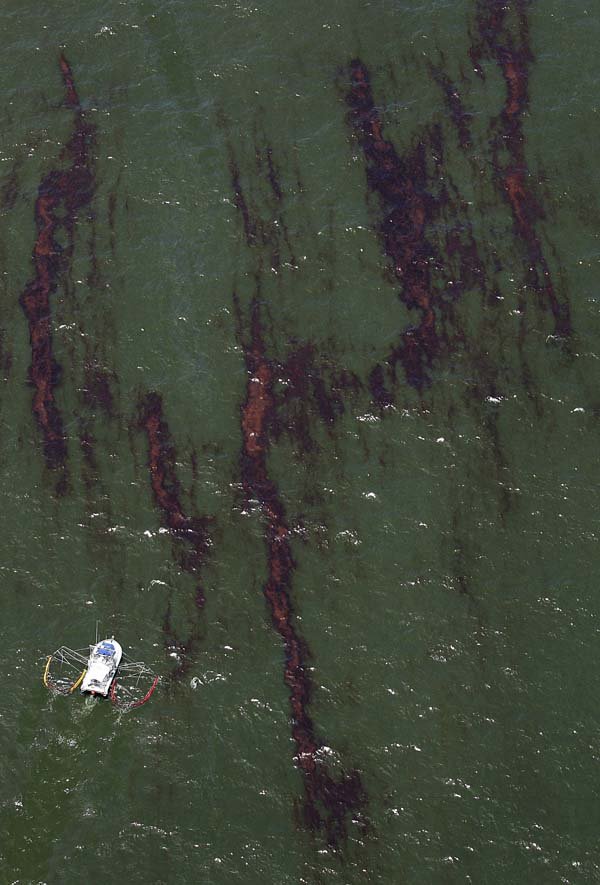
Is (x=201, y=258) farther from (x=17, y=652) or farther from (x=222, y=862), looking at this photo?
(x=222, y=862)

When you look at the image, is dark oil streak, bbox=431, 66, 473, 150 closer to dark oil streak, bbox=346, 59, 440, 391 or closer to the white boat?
dark oil streak, bbox=346, 59, 440, 391

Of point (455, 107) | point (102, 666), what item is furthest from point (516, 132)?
point (102, 666)

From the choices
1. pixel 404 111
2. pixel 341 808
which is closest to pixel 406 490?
pixel 341 808

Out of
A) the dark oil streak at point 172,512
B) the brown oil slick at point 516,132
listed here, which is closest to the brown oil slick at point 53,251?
the dark oil streak at point 172,512

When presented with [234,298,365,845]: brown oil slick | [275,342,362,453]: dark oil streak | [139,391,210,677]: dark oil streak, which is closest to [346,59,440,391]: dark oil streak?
[275,342,362,453]: dark oil streak

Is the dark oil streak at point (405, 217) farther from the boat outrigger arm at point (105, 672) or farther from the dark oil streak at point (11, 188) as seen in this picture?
the boat outrigger arm at point (105, 672)

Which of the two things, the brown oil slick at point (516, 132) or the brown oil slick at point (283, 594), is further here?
the brown oil slick at point (516, 132)
